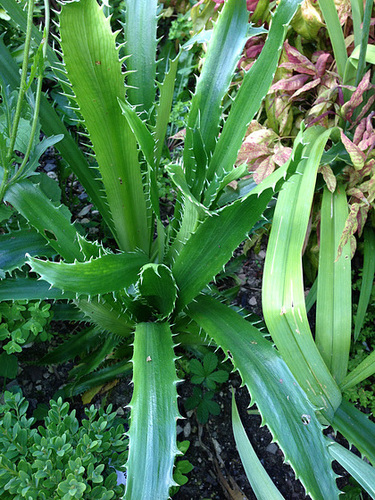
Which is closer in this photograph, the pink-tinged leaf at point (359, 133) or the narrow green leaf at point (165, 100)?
the narrow green leaf at point (165, 100)

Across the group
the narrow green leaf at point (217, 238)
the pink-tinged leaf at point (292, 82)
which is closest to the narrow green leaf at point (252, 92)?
the narrow green leaf at point (217, 238)

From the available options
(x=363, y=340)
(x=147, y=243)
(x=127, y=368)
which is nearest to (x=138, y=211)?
(x=147, y=243)

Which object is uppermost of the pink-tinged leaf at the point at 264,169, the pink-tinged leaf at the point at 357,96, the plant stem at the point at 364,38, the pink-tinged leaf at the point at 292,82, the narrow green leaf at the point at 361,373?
the pink-tinged leaf at the point at 292,82

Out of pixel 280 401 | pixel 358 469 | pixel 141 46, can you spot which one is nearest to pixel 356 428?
pixel 358 469

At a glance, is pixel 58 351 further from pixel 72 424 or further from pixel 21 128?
pixel 21 128

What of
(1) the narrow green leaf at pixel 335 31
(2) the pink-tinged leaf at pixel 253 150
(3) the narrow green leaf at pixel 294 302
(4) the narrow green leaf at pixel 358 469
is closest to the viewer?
(4) the narrow green leaf at pixel 358 469

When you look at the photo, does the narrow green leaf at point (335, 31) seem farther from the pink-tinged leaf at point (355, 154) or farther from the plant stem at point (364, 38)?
the pink-tinged leaf at point (355, 154)

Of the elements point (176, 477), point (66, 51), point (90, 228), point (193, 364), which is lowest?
point (176, 477)

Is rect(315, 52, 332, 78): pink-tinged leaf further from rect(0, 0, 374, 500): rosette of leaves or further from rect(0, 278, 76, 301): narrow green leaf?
rect(0, 278, 76, 301): narrow green leaf
